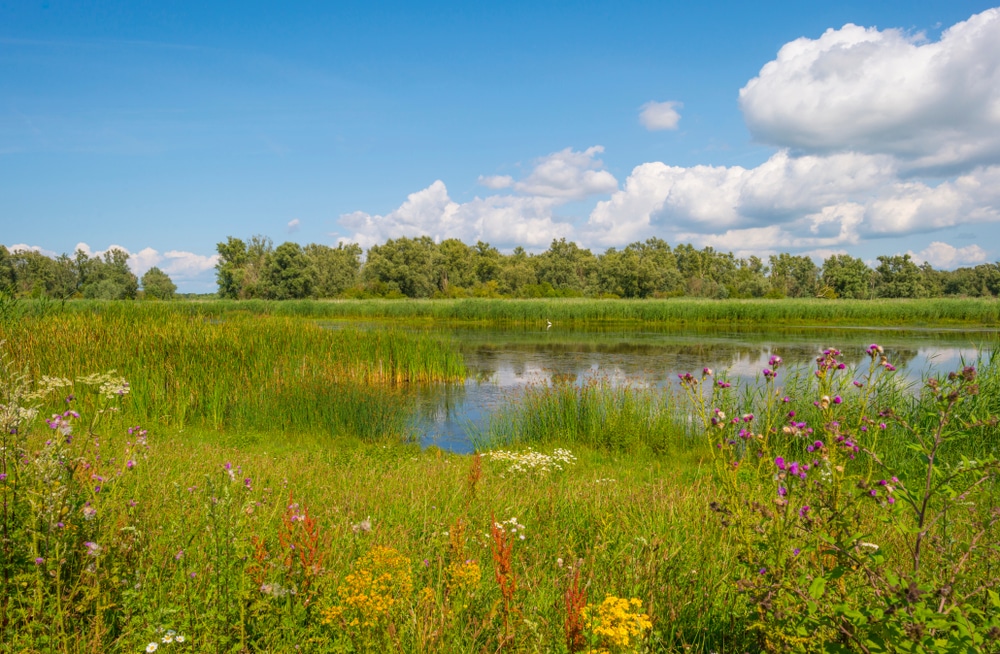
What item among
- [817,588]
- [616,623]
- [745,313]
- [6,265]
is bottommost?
[616,623]

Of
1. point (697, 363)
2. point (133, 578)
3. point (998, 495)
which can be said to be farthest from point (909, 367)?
point (133, 578)

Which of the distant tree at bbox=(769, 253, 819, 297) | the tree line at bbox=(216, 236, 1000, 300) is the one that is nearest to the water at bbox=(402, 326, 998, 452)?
the tree line at bbox=(216, 236, 1000, 300)

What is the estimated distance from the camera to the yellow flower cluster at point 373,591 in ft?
7.25

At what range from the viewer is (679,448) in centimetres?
934

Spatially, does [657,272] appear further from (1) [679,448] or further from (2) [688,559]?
(2) [688,559]

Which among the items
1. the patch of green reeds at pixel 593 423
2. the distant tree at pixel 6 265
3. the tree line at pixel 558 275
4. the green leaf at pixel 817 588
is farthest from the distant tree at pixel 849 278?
the distant tree at pixel 6 265

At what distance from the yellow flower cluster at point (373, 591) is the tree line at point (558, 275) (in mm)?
60241

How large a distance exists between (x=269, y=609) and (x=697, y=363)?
1733 centimetres

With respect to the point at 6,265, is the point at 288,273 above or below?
below

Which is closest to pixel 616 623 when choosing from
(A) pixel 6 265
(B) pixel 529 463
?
(B) pixel 529 463

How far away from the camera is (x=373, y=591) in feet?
7.42

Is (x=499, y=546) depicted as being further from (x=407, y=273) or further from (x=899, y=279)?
(x=899, y=279)

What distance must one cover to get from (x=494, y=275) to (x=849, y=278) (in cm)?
4716

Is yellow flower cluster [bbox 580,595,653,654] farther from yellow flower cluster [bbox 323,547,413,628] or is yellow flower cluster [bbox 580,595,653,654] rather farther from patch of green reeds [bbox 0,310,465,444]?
patch of green reeds [bbox 0,310,465,444]
